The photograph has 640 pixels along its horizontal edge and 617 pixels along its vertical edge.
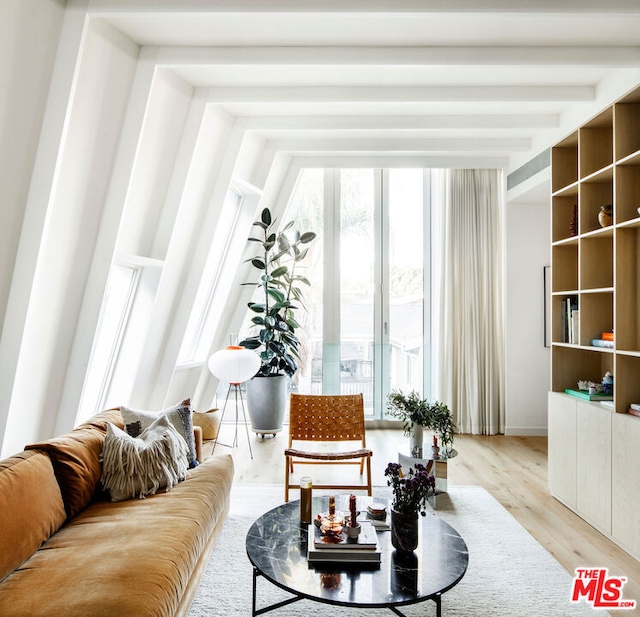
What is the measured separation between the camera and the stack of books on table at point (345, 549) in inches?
68.0

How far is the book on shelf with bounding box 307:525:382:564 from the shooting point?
1.72 metres

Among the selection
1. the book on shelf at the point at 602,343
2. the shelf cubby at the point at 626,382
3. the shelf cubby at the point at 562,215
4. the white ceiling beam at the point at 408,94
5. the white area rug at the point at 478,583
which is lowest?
the white area rug at the point at 478,583

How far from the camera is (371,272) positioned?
538cm

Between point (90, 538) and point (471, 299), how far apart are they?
14.2 feet

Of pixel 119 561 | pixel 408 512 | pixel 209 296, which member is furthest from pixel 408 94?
pixel 119 561

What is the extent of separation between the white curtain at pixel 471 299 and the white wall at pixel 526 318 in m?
0.17

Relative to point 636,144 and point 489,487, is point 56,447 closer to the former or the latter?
point 489,487

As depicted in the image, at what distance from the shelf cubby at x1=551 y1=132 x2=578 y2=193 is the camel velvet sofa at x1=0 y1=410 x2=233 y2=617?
3.13 m

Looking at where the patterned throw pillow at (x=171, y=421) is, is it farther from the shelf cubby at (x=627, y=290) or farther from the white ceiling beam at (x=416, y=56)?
the shelf cubby at (x=627, y=290)

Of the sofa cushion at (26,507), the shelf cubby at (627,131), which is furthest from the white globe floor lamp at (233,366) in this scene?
the shelf cubby at (627,131)

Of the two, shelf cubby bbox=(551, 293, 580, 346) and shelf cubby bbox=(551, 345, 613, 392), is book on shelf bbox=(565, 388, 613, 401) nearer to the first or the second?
shelf cubby bbox=(551, 345, 613, 392)

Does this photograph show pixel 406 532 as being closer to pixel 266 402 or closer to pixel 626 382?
pixel 626 382

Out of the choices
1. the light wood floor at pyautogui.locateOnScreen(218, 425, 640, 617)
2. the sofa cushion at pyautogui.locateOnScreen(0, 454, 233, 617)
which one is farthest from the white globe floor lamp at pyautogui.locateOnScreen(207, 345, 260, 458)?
the sofa cushion at pyautogui.locateOnScreen(0, 454, 233, 617)

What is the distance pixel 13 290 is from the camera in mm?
2113
